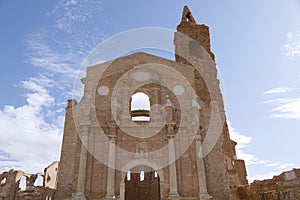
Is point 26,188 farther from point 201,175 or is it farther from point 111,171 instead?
point 201,175

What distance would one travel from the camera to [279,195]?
36.4ft

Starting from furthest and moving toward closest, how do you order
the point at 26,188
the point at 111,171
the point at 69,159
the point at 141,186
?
1. the point at 141,186
2. the point at 69,159
3. the point at 26,188
4. the point at 111,171

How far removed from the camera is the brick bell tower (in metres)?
13.8

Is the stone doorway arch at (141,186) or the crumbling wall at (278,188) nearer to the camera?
the crumbling wall at (278,188)

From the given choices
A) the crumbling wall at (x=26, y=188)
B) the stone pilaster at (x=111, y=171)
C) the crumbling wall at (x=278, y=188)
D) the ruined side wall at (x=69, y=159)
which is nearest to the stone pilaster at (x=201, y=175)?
the crumbling wall at (x=278, y=188)

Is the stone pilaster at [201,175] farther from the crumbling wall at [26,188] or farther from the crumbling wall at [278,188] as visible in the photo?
the crumbling wall at [26,188]

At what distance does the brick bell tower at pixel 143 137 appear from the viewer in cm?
1379

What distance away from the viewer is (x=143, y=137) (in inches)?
592

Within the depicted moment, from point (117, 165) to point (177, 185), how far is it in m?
3.42

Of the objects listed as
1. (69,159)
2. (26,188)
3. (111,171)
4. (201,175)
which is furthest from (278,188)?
(26,188)

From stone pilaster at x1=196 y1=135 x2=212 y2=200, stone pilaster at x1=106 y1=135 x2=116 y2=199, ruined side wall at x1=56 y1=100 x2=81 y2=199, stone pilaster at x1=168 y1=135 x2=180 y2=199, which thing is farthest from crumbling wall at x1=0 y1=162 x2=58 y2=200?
stone pilaster at x1=196 y1=135 x2=212 y2=200

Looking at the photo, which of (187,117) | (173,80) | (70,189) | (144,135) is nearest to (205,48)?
(173,80)

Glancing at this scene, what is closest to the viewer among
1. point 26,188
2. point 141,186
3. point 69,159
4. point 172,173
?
point 172,173

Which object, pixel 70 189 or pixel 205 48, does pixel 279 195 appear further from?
pixel 205 48
